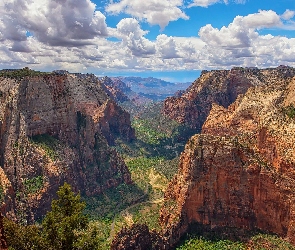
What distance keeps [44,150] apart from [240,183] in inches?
2202

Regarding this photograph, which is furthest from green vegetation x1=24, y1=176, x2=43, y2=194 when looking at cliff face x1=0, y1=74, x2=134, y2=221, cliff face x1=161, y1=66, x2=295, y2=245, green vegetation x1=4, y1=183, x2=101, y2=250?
green vegetation x1=4, y1=183, x2=101, y2=250

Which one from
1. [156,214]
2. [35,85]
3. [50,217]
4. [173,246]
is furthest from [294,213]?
[35,85]

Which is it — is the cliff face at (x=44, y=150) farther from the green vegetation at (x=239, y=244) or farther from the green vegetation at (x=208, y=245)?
the green vegetation at (x=239, y=244)

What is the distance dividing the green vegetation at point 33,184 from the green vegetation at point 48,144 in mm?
7270

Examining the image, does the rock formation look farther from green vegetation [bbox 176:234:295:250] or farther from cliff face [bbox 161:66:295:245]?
green vegetation [bbox 176:234:295:250]

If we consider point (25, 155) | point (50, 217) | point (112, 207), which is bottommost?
point (112, 207)

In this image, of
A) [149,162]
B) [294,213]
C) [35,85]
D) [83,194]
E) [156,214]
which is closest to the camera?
[294,213]

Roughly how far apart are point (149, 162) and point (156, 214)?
6430 cm

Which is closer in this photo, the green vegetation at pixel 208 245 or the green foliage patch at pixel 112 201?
the green vegetation at pixel 208 245

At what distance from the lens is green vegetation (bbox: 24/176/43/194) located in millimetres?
88169

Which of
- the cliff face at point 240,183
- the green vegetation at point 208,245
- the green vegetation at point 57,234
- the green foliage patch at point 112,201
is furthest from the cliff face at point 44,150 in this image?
the green vegetation at point 57,234

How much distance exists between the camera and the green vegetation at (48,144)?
95.9m

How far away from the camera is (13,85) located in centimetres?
9912

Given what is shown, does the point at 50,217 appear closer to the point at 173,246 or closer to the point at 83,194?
the point at 173,246
